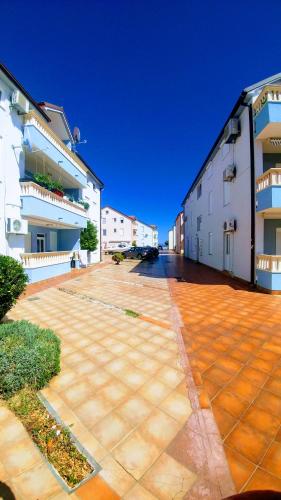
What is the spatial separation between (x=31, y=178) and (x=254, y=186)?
10.7 meters

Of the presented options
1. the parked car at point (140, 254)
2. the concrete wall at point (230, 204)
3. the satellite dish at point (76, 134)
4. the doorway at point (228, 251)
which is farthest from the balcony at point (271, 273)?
the satellite dish at point (76, 134)

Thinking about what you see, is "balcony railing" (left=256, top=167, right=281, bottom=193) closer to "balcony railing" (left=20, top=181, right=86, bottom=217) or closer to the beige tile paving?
the beige tile paving

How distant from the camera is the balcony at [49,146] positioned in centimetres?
930

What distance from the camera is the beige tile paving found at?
1740 millimetres

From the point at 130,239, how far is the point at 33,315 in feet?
150

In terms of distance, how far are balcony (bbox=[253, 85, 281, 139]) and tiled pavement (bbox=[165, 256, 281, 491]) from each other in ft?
21.0

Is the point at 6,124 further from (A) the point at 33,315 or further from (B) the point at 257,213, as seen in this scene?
(B) the point at 257,213

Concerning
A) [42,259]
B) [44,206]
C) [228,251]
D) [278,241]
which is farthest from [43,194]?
[278,241]

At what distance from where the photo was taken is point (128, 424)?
226cm

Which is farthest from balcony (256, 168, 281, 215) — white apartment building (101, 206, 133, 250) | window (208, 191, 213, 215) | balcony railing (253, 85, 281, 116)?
white apartment building (101, 206, 133, 250)

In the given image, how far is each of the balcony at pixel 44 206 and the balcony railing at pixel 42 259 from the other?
1815 mm

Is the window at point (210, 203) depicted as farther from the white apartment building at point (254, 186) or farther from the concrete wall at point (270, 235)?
the concrete wall at point (270, 235)

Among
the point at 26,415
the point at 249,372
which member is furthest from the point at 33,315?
the point at 249,372

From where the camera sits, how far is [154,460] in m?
1.88
